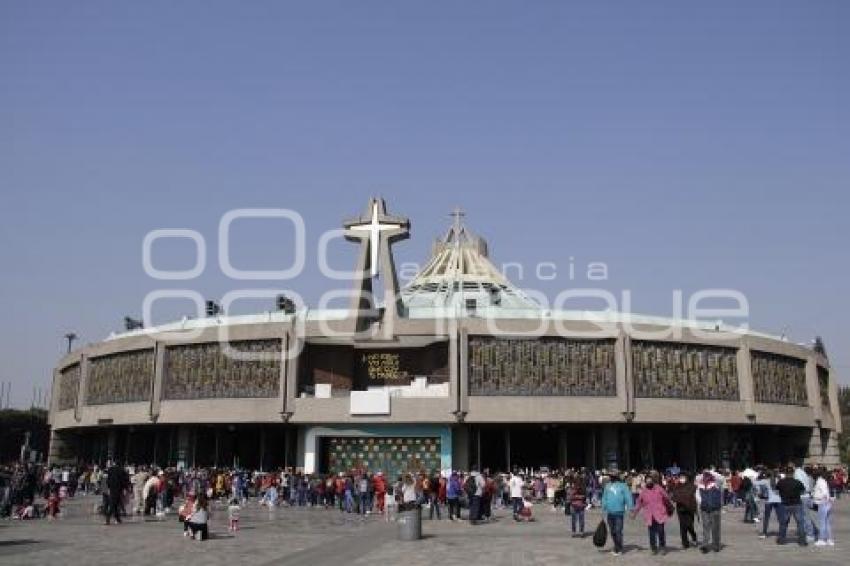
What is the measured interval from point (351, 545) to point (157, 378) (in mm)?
32654

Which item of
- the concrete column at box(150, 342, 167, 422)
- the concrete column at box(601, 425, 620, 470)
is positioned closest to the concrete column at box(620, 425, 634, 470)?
the concrete column at box(601, 425, 620, 470)

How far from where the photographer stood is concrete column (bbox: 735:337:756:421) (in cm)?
4622

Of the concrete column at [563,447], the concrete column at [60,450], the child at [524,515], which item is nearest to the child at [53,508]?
the child at [524,515]

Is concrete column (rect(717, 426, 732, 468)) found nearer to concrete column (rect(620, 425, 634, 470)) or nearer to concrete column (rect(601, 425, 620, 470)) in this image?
concrete column (rect(620, 425, 634, 470))

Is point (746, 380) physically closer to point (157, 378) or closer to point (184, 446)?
point (184, 446)

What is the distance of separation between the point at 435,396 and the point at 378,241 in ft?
30.6

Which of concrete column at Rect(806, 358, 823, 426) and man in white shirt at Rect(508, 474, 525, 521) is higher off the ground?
concrete column at Rect(806, 358, 823, 426)

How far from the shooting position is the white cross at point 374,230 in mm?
43812

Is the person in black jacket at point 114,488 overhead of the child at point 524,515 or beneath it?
overhead

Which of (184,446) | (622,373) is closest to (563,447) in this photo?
(622,373)

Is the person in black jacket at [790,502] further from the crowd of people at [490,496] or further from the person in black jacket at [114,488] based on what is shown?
the person in black jacket at [114,488]

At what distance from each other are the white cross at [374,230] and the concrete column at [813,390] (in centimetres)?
3029

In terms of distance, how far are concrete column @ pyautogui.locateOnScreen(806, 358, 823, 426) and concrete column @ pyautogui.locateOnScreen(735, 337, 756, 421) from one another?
8.48 meters

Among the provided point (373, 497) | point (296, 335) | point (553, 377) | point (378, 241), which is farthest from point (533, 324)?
point (373, 497)
